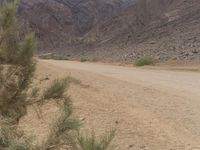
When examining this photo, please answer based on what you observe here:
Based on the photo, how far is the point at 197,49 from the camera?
35.7 meters

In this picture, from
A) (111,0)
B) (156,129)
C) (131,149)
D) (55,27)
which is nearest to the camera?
(131,149)

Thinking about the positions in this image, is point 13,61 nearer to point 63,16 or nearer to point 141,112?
point 141,112

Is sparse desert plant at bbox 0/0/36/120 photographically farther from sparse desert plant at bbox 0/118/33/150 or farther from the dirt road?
the dirt road

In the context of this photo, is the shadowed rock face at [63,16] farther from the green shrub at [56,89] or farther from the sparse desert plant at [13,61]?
the sparse desert plant at [13,61]

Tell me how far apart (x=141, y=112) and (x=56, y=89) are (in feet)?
12.6

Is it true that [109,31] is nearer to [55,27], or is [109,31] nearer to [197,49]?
[55,27]

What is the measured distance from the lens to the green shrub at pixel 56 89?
23.4 ft

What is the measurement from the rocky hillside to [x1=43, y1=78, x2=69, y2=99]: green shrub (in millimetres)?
22677

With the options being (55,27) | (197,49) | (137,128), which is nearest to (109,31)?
(55,27)

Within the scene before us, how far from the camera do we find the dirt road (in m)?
8.48

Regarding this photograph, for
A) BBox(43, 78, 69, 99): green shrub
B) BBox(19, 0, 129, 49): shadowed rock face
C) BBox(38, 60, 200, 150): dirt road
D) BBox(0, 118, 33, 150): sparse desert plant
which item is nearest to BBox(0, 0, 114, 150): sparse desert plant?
BBox(43, 78, 69, 99): green shrub

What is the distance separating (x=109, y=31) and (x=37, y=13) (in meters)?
17.1

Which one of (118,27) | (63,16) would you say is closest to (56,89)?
(118,27)

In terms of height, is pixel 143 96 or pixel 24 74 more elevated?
pixel 24 74
